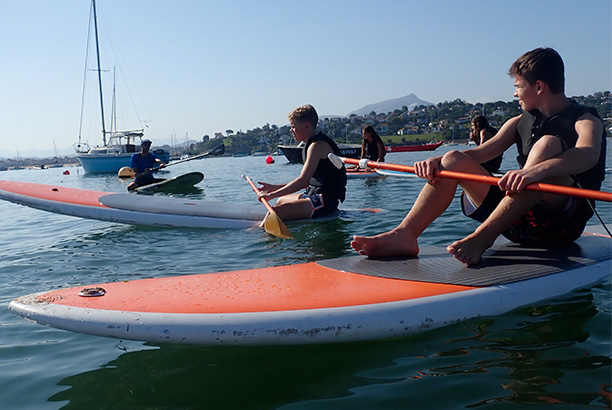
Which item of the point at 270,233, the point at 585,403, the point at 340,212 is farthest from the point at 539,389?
the point at 340,212

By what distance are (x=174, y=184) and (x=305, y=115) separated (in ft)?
27.1

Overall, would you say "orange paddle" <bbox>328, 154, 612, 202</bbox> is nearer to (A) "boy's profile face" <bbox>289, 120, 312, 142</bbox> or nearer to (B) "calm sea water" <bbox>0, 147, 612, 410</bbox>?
(B) "calm sea water" <bbox>0, 147, 612, 410</bbox>

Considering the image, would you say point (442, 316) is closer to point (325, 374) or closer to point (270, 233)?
point (325, 374)

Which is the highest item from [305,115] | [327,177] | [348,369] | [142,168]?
[305,115]

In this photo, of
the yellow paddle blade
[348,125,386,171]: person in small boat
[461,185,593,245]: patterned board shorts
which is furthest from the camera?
[348,125,386,171]: person in small boat

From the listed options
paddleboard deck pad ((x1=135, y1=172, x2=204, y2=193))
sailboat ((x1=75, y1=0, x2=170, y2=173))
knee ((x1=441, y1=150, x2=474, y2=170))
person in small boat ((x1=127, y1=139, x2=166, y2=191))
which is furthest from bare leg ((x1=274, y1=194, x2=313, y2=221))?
sailboat ((x1=75, y1=0, x2=170, y2=173))

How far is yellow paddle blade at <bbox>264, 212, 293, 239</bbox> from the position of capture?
18.5ft

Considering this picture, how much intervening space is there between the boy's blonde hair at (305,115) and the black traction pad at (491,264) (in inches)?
107

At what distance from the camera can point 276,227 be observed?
5.72 m

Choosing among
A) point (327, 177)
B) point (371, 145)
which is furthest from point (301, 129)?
point (371, 145)

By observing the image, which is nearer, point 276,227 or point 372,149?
point 276,227

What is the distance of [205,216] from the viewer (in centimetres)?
663

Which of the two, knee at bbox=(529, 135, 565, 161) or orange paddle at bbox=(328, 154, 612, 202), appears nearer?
orange paddle at bbox=(328, 154, 612, 202)

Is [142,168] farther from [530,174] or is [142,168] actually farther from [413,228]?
[530,174]
